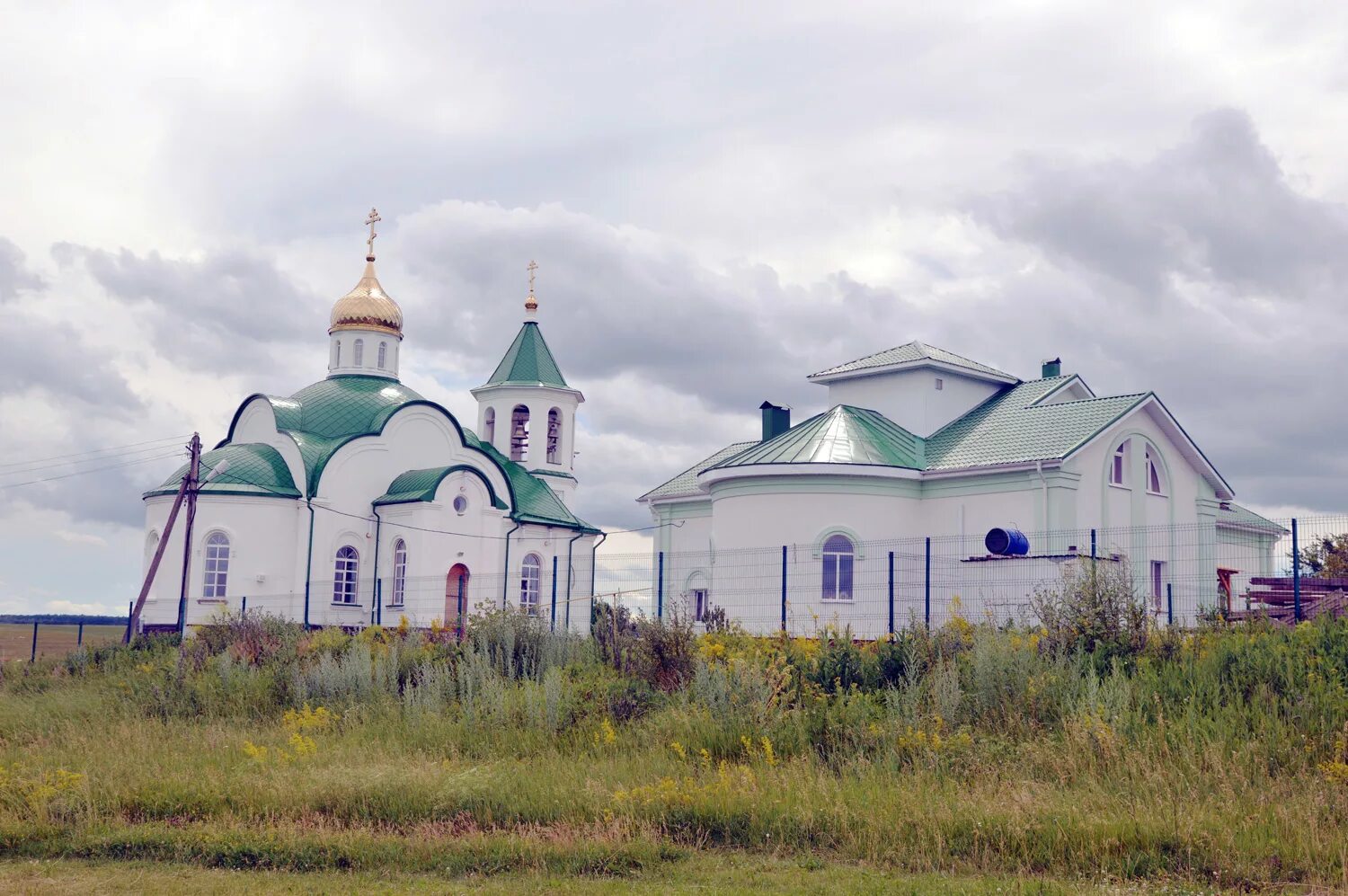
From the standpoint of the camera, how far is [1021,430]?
25203 mm

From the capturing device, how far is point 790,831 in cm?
790

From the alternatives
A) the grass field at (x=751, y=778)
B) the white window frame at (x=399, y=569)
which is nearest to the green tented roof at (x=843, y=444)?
the white window frame at (x=399, y=569)

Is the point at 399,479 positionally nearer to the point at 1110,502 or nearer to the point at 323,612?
the point at 323,612

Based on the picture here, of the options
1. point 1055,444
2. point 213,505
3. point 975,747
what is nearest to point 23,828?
point 975,747

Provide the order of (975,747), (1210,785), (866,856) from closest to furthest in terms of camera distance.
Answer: (866,856) → (1210,785) → (975,747)

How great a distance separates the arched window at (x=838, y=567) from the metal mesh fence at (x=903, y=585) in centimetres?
2

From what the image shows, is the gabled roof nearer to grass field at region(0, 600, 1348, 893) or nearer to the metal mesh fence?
the metal mesh fence

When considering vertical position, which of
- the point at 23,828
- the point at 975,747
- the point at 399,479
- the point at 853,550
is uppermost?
the point at 399,479

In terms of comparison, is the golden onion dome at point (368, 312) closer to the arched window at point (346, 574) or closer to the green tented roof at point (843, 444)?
the arched window at point (346, 574)

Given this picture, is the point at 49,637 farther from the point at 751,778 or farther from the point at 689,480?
the point at 751,778

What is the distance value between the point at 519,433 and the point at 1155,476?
1849 cm

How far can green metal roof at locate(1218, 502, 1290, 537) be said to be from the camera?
29.9 metres

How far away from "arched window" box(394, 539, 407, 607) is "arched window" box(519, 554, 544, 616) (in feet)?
11.9

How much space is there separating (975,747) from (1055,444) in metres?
15.3
